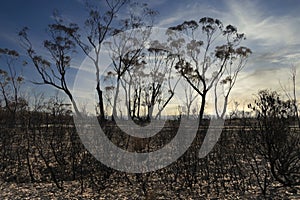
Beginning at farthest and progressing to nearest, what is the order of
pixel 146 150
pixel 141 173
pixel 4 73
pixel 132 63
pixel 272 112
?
pixel 4 73
pixel 132 63
pixel 146 150
pixel 141 173
pixel 272 112

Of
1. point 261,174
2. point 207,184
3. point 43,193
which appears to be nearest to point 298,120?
point 261,174

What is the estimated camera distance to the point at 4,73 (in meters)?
29.6

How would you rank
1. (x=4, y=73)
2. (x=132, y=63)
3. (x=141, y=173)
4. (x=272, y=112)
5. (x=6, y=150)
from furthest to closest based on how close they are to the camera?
(x=4, y=73) → (x=132, y=63) → (x=6, y=150) → (x=141, y=173) → (x=272, y=112)

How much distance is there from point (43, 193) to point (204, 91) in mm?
23849

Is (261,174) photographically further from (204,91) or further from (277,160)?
(204,91)

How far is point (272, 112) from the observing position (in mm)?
5184


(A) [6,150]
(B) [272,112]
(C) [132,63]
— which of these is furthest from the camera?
(C) [132,63]

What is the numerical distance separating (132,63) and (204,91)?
7499 millimetres

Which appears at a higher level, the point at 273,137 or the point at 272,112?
the point at 272,112

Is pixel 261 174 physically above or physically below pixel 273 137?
below

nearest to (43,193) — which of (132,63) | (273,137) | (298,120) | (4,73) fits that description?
(273,137)

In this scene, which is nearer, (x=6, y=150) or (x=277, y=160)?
(x=277, y=160)

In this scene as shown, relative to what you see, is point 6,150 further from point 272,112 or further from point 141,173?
point 272,112

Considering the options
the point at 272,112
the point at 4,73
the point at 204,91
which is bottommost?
the point at 272,112
